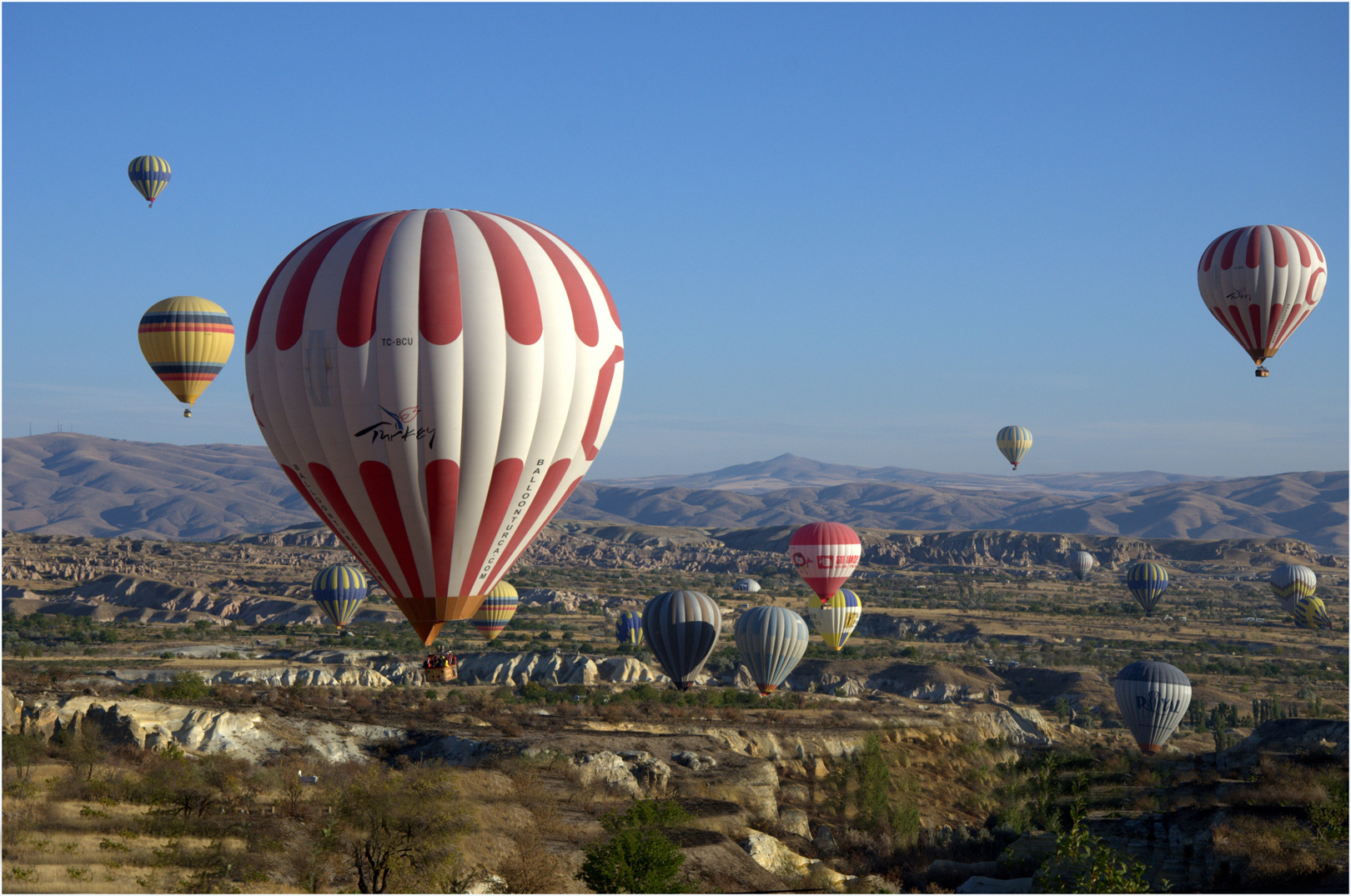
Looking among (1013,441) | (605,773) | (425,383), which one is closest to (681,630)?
(605,773)

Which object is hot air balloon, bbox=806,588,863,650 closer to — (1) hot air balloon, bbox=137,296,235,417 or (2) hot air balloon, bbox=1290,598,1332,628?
(1) hot air balloon, bbox=137,296,235,417

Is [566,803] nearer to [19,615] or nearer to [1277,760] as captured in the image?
[1277,760]

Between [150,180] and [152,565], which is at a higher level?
[150,180]

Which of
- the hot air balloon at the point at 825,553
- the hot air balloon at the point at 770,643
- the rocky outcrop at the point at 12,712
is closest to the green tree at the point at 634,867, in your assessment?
the rocky outcrop at the point at 12,712

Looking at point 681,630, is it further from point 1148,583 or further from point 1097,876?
point 1148,583

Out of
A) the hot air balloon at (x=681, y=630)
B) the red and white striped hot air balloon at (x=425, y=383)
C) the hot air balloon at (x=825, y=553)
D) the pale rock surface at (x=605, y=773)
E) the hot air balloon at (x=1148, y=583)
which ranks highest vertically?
the red and white striped hot air balloon at (x=425, y=383)

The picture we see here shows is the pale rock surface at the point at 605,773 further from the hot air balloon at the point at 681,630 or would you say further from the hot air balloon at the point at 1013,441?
the hot air balloon at the point at 1013,441

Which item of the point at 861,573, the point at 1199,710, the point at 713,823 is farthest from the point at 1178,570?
the point at 713,823
